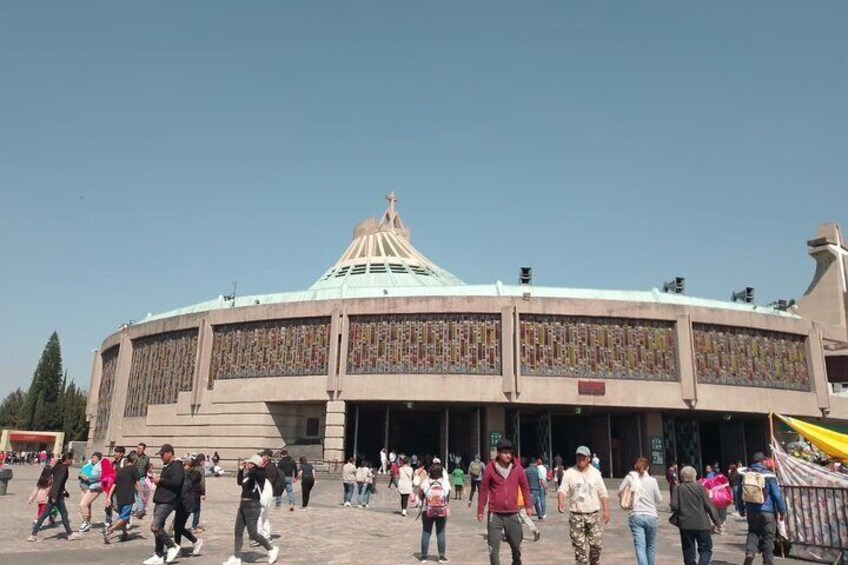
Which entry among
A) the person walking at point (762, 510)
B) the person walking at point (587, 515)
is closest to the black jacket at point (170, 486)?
the person walking at point (587, 515)

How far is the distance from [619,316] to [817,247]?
58.2 feet

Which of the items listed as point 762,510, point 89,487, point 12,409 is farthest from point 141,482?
point 12,409

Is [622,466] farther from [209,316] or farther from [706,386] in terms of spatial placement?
[209,316]

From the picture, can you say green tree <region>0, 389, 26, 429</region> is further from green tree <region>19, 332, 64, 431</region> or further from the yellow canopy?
the yellow canopy

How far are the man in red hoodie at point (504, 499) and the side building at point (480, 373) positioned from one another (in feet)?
70.1

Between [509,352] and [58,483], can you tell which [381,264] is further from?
[58,483]

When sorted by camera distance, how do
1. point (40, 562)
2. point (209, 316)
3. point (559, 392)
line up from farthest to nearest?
1. point (209, 316)
2. point (559, 392)
3. point (40, 562)

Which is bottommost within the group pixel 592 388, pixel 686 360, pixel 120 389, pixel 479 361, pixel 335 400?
pixel 335 400

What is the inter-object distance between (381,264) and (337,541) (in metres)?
33.8

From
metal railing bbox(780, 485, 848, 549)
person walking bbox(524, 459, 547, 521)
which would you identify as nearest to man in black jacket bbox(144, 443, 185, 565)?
person walking bbox(524, 459, 547, 521)

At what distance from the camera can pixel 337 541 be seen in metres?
12.2

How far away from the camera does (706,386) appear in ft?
100

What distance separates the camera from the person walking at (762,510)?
8756 mm

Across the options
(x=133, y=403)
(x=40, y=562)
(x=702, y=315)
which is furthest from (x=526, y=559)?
(x=133, y=403)
